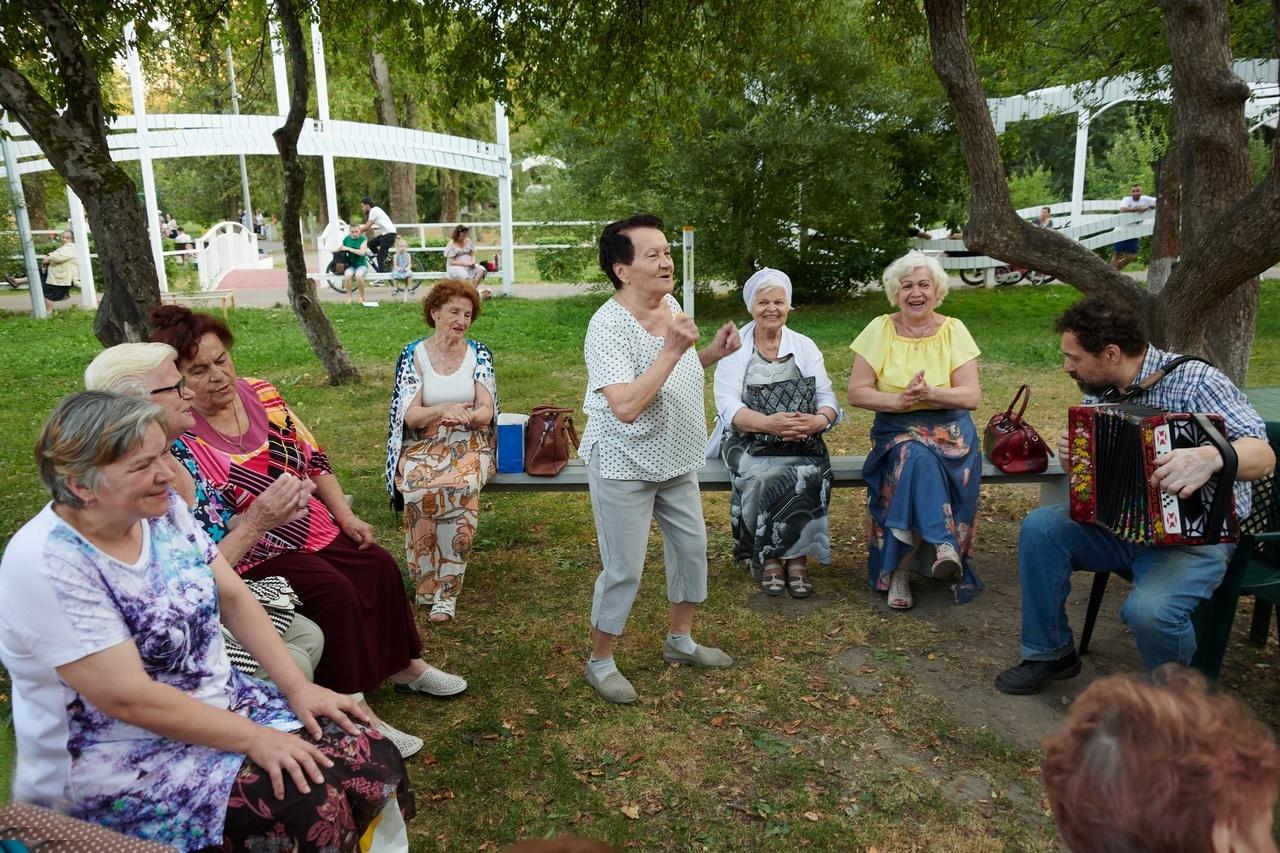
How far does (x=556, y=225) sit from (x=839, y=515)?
35.3 feet

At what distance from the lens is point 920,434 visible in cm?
468

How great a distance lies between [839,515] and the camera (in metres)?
6.09

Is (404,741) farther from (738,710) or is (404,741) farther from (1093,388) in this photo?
(1093,388)

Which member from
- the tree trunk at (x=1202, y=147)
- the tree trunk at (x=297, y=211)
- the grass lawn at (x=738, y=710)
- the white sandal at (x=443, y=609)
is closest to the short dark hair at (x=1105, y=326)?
the grass lawn at (x=738, y=710)

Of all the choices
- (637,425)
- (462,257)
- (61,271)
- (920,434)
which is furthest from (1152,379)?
(61,271)

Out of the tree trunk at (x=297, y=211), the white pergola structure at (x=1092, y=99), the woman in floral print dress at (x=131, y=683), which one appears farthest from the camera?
the white pergola structure at (x=1092, y=99)

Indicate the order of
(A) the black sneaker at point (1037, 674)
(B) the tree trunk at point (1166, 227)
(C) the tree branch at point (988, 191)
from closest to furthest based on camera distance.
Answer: (A) the black sneaker at point (1037, 674)
(C) the tree branch at point (988, 191)
(B) the tree trunk at point (1166, 227)

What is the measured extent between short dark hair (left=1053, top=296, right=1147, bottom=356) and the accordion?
0.23m

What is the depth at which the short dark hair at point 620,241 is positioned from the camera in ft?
11.7

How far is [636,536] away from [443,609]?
141 cm

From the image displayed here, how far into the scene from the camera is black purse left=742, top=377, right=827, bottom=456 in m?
4.84

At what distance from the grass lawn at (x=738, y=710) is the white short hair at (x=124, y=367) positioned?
3.47ft

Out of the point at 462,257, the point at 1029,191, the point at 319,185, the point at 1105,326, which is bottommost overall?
the point at 1105,326

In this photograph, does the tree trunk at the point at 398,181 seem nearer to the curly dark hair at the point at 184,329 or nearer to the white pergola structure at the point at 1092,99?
the white pergola structure at the point at 1092,99
